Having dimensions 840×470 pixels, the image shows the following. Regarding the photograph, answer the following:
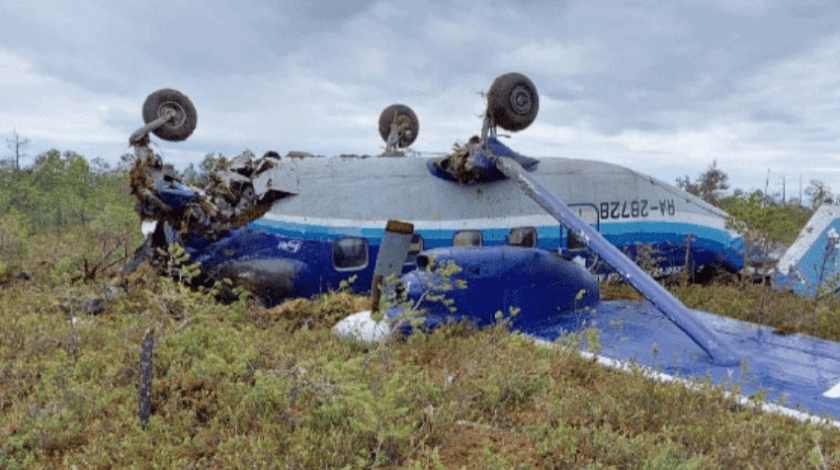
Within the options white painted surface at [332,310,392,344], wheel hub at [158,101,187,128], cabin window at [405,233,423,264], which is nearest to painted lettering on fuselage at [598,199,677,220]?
cabin window at [405,233,423,264]

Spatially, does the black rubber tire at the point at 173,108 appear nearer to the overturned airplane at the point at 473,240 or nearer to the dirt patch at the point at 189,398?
the overturned airplane at the point at 473,240

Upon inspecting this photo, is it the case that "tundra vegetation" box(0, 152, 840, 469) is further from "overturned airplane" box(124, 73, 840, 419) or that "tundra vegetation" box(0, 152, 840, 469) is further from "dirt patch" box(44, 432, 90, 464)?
"overturned airplane" box(124, 73, 840, 419)

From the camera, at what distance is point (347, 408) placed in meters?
6.14

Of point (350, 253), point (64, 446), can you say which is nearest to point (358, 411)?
point (64, 446)

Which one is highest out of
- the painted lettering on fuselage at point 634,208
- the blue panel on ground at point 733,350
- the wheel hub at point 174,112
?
the wheel hub at point 174,112

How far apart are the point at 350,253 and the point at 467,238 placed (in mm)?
2640

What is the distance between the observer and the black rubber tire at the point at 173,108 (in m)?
12.7

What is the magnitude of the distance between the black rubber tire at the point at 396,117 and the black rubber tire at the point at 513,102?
243 inches

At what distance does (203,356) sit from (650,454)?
19.6ft

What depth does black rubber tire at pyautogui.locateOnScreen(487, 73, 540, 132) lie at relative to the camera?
39.8 ft

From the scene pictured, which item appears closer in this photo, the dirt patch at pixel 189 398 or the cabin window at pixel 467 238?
the dirt patch at pixel 189 398

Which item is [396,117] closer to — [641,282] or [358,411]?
[641,282]

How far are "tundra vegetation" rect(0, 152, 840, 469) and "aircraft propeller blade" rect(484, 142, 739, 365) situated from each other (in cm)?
144

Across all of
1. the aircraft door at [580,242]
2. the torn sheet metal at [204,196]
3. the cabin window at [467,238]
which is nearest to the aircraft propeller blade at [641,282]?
the cabin window at [467,238]
